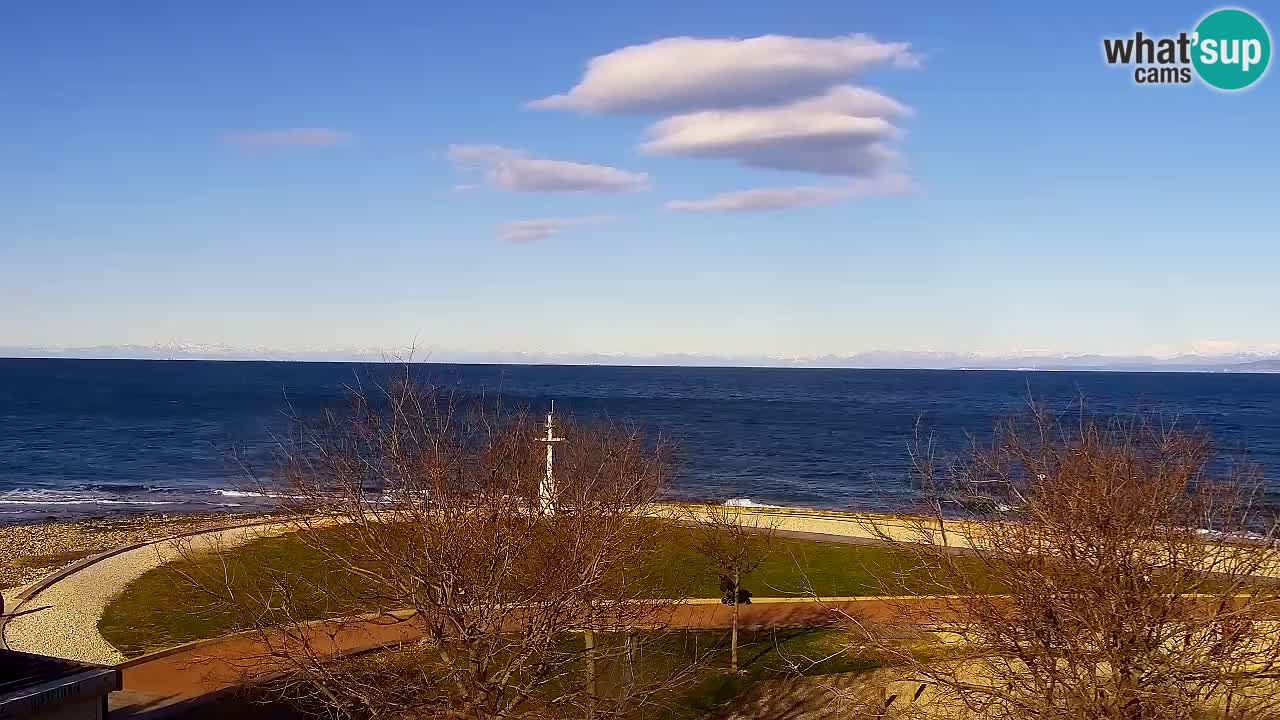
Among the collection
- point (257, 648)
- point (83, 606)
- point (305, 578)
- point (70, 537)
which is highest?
point (305, 578)

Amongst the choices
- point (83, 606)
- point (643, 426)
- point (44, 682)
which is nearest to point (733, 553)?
point (643, 426)

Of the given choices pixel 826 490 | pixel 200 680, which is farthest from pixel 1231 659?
pixel 826 490

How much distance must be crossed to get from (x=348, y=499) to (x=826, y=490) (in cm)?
5125

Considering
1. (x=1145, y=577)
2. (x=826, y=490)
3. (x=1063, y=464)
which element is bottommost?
(x=826, y=490)

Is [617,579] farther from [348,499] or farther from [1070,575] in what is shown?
[1070,575]

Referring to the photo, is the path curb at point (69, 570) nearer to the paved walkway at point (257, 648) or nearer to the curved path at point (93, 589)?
the curved path at point (93, 589)

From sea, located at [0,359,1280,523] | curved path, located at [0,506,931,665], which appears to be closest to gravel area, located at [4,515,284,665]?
curved path, located at [0,506,931,665]

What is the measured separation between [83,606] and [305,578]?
5.98 m

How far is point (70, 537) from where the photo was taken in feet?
131

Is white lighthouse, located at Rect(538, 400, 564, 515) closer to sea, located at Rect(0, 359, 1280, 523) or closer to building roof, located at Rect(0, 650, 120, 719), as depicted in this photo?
sea, located at Rect(0, 359, 1280, 523)

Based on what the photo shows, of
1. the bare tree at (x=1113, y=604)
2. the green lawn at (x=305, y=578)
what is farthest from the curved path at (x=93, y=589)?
the bare tree at (x=1113, y=604)

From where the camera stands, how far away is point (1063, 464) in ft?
39.4

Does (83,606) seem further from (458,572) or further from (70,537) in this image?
(458,572)

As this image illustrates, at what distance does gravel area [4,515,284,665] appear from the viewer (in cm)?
2209
